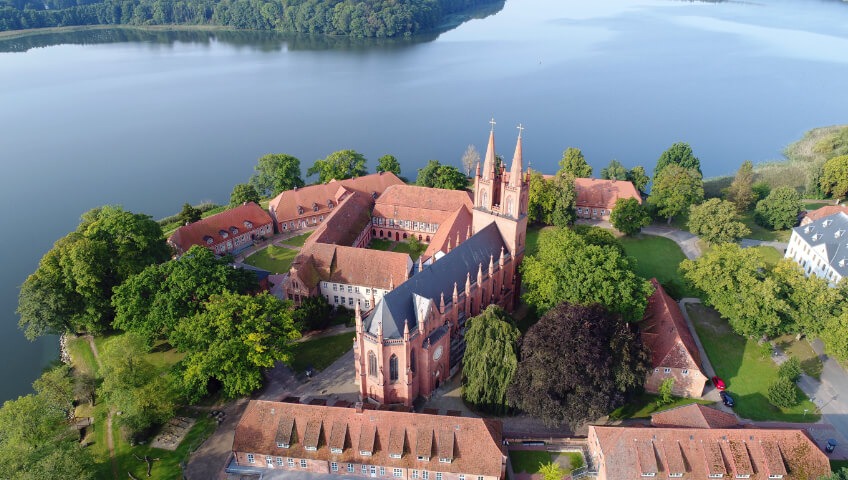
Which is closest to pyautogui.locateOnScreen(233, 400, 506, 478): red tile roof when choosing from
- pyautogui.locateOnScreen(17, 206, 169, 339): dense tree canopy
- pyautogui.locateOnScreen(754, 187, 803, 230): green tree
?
pyautogui.locateOnScreen(17, 206, 169, 339): dense tree canopy

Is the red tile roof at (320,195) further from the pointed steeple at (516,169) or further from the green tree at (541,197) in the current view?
the pointed steeple at (516,169)

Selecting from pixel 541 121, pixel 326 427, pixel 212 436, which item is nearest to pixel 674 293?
pixel 326 427

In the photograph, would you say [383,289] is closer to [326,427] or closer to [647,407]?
[326,427]

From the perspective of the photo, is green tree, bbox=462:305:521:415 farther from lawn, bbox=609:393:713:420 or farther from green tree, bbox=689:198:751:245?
green tree, bbox=689:198:751:245

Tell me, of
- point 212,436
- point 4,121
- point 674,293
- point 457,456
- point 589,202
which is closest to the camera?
→ point 457,456

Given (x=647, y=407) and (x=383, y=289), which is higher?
(x=383, y=289)

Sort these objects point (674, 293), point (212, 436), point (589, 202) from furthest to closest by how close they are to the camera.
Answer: point (589, 202)
point (674, 293)
point (212, 436)

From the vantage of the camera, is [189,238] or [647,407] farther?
[189,238]

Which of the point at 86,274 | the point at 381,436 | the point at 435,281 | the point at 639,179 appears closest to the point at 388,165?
the point at 639,179
